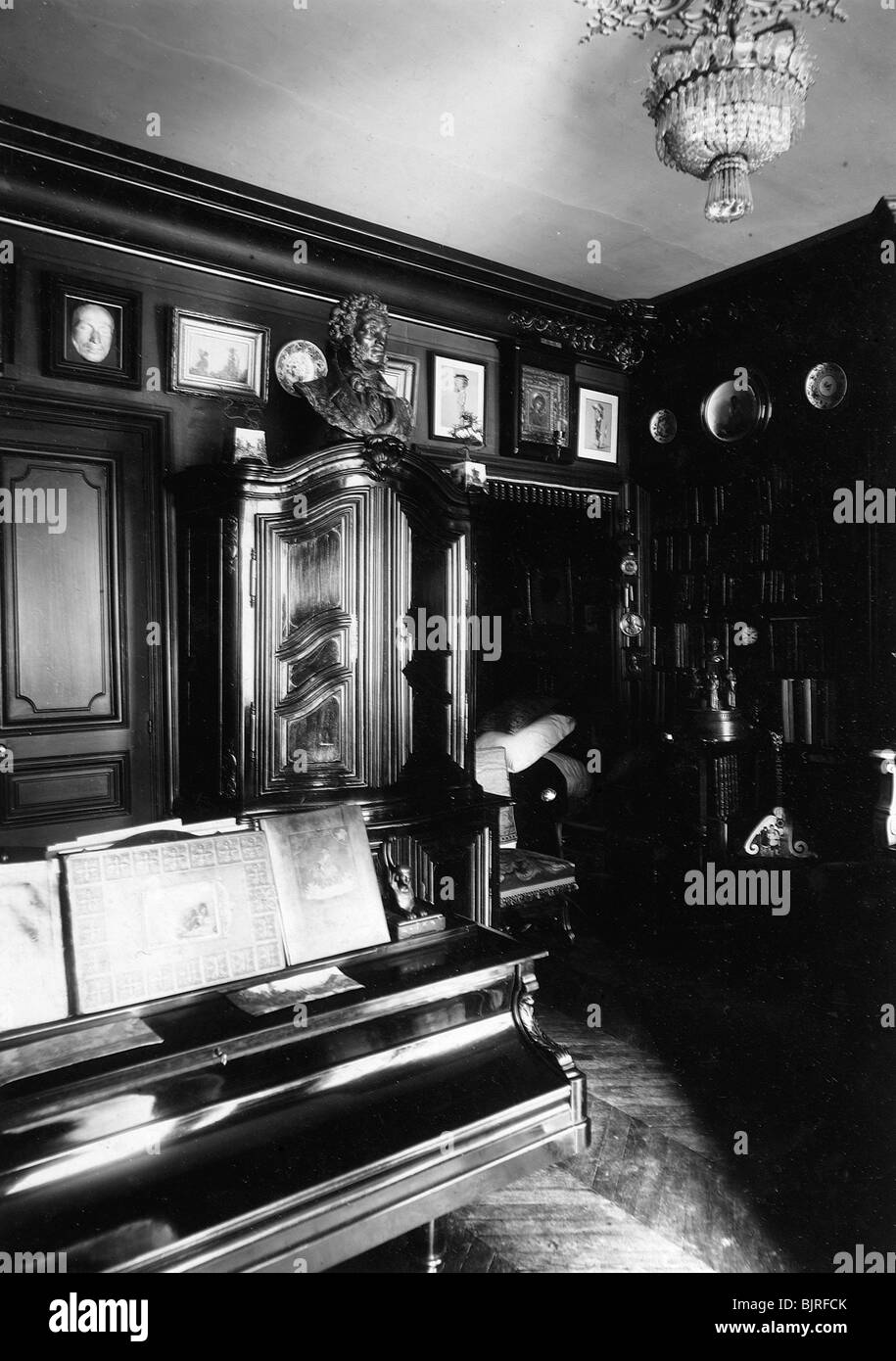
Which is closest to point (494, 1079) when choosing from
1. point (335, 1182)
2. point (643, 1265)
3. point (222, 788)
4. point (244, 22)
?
point (335, 1182)

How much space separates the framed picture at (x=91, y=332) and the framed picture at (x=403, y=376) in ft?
4.35

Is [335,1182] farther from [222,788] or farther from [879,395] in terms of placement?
[879,395]

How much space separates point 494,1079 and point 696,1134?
150 centimetres

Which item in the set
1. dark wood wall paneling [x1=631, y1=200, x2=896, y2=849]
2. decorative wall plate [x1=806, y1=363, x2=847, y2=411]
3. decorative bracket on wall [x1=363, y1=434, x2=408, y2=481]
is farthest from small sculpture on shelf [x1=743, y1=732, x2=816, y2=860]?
decorative bracket on wall [x1=363, y1=434, x2=408, y2=481]

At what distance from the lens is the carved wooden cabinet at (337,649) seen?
350 centimetres

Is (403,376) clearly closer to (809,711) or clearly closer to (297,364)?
(297,364)

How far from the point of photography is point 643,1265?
2391 mm

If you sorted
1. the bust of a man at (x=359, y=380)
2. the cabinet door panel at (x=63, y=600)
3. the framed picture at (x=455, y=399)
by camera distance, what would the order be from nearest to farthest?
the cabinet door panel at (x=63, y=600), the bust of a man at (x=359, y=380), the framed picture at (x=455, y=399)

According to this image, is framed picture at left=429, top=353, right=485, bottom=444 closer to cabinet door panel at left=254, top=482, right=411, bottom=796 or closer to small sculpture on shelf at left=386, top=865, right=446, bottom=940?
cabinet door panel at left=254, top=482, right=411, bottom=796

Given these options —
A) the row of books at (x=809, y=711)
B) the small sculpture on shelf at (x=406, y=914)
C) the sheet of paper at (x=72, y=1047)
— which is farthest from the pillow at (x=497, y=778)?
the sheet of paper at (x=72, y=1047)

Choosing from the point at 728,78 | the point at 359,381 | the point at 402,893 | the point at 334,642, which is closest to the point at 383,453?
the point at 359,381

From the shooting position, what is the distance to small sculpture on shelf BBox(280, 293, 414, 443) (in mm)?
3904

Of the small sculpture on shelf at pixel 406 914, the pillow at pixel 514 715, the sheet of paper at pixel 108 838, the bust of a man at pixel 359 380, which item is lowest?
the small sculpture on shelf at pixel 406 914

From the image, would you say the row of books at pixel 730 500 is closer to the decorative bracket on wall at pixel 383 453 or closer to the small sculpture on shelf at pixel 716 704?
the small sculpture on shelf at pixel 716 704
